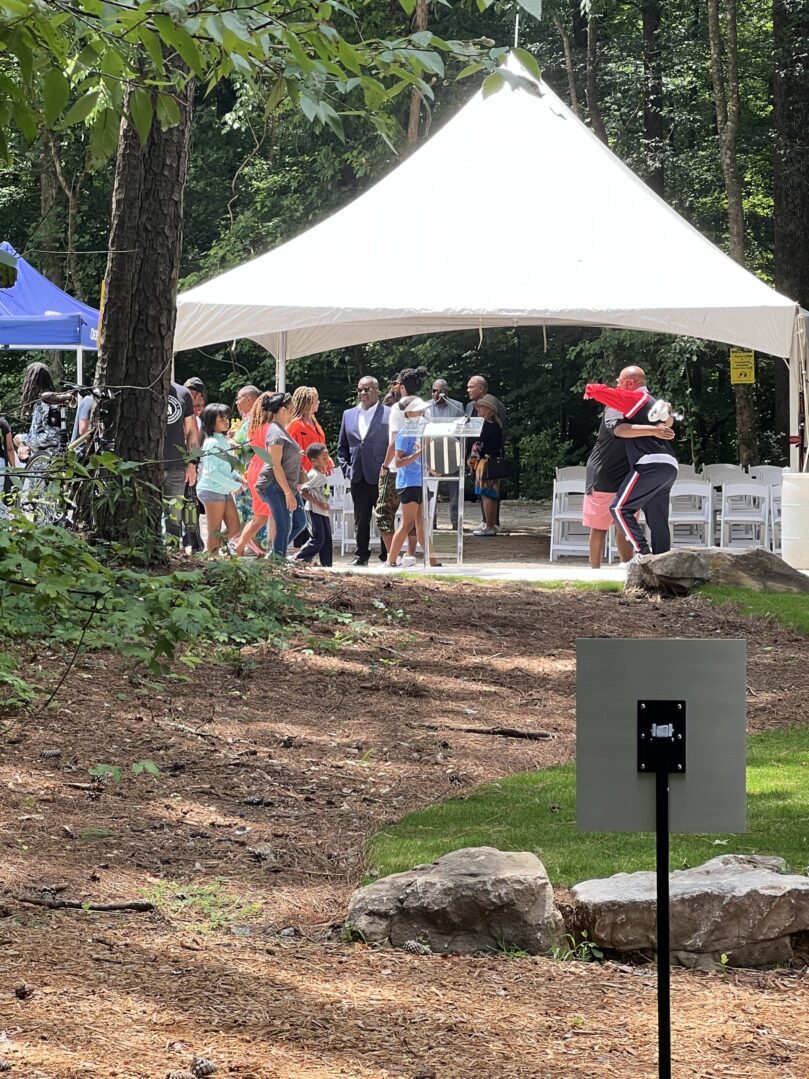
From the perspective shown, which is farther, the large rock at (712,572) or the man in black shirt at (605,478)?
the man in black shirt at (605,478)

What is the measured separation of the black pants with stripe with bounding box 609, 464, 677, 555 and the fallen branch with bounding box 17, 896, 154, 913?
977cm

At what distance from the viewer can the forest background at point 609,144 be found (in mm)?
24906

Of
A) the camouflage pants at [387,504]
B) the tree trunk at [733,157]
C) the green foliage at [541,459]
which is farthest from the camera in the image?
the green foliage at [541,459]

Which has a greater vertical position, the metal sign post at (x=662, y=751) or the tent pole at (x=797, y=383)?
the tent pole at (x=797, y=383)

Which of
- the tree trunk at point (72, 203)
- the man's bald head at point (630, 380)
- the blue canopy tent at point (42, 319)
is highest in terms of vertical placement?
the tree trunk at point (72, 203)

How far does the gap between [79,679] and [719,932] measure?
15.5 feet

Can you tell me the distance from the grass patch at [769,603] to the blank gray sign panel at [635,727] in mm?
8739

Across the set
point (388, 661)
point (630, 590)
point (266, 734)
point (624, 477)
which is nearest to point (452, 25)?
point (624, 477)

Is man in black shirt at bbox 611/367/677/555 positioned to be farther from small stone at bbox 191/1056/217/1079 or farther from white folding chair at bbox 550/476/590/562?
small stone at bbox 191/1056/217/1079

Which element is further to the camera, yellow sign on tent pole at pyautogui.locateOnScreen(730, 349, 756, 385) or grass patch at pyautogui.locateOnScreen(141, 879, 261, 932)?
yellow sign on tent pole at pyautogui.locateOnScreen(730, 349, 756, 385)

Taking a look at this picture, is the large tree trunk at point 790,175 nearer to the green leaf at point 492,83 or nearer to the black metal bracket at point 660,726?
the green leaf at point 492,83

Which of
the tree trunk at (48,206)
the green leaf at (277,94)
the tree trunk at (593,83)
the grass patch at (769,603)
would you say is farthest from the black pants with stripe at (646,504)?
the tree trunk at (48,206)

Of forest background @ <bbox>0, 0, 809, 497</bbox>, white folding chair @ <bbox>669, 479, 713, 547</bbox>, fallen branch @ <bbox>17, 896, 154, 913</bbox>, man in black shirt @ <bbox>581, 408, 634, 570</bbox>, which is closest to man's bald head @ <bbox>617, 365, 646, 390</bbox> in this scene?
man in black shirt @ <bbox>581, 408, 634, 570</bbox>

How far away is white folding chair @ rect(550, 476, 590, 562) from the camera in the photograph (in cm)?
1739
